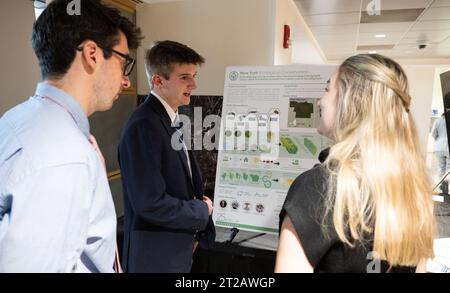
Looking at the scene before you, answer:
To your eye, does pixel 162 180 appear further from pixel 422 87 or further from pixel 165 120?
pixel 422 87

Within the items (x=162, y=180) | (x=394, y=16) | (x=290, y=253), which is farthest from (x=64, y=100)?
(x=394, y=16)

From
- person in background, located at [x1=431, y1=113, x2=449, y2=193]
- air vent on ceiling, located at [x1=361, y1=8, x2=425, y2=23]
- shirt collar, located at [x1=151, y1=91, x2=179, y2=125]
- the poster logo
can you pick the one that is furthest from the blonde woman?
person in background, located at [x1=431, y1=113, x2=449, y2=193]

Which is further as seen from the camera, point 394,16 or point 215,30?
point 394,16

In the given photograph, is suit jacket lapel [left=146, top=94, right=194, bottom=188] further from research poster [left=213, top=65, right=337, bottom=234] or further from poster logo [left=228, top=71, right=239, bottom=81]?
poster logo [left=228, top=71, right=239, bottom=81]

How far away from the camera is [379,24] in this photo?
3.66 m

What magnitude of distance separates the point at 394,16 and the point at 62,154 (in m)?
3.66

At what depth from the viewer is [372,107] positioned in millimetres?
827

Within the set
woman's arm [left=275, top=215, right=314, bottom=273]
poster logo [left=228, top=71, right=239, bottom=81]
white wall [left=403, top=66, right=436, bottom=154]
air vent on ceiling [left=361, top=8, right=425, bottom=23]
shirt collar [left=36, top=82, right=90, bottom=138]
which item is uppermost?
air vent on ceiling [left=361, top=8, right=425, bottom=23]

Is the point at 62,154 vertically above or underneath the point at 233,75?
underneath

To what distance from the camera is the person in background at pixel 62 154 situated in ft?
2.07

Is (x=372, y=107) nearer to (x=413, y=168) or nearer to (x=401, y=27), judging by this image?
(x=413, y=168)

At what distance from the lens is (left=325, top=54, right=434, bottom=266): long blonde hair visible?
76 centimetres

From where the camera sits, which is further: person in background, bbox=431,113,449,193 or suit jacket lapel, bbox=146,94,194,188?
person in background, bbox=431,113,449,193

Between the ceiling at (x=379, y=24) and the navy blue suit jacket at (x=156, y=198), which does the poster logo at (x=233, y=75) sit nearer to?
the navy blue suit jacket at (x=156, y=198)
